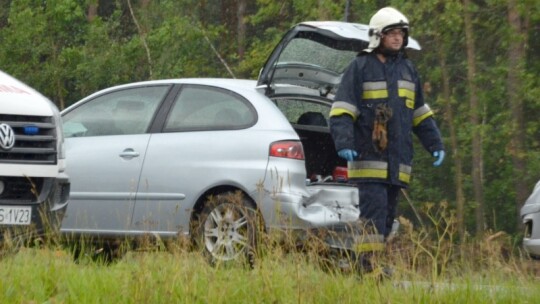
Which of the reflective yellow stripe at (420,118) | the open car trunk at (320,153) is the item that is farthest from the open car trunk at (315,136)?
the reflective yellow stripe at (420,118)

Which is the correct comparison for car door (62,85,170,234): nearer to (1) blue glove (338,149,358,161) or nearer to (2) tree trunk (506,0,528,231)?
(1) blue glove (338,149,358,161)

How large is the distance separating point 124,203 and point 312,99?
5.37 ft

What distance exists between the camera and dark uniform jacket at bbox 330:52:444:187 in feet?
29.6

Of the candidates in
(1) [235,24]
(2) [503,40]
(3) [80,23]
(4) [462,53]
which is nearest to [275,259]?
(2) [503,40]

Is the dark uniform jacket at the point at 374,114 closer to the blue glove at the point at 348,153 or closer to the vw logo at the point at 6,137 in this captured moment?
the blue glove at the point at 348,153

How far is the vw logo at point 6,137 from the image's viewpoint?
850 cm

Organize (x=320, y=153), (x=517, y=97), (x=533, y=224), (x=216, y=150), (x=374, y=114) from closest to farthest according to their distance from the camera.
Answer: (x=374, y=114), (x=216, y=150), (x=320, y=153), (x=533, y=224), (x=517, y=97)

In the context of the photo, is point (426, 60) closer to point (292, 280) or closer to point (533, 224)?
point (533, 224)

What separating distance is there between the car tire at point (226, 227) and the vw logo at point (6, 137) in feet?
4.46

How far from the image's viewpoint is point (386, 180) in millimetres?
9031

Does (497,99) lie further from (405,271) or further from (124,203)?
(405,271)

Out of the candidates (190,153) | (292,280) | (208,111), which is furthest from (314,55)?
(292,280)

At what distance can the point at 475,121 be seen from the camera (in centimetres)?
2169

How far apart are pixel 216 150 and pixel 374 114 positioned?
1.66m
